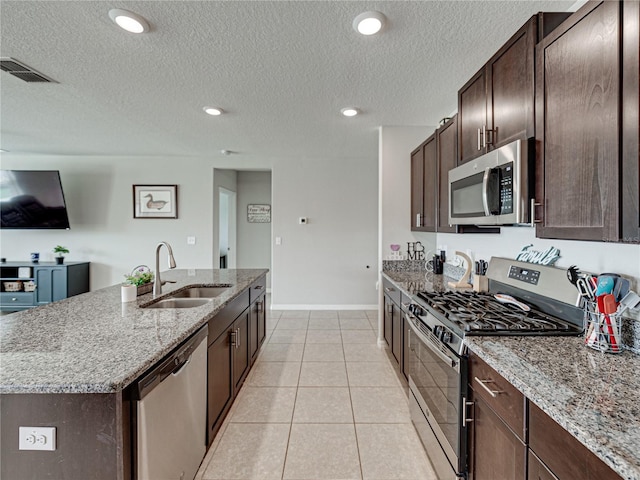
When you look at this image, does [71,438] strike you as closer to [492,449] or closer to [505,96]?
[492,449]

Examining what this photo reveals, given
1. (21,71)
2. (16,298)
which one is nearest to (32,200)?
(16,298)

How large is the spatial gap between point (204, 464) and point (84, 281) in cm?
452

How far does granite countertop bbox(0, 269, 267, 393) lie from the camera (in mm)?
963

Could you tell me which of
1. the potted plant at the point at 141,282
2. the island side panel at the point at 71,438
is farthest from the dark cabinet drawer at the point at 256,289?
the island side panel at the point at 71,438

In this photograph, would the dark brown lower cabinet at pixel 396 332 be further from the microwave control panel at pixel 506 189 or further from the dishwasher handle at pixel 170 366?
the dishwasher handle at pixel 170 366

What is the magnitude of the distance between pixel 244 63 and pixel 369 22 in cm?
92

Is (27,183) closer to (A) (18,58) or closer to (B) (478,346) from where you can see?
(A) (18,58)

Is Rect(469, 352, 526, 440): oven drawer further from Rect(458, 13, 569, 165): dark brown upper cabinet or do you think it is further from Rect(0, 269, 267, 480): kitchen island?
Rect(0, 269, 267, 480): kitchen island

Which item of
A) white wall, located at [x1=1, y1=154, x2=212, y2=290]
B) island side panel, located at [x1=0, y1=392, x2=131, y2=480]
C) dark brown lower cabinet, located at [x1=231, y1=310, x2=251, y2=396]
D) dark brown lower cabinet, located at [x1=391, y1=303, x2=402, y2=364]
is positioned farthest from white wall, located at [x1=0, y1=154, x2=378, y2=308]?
island side panel, located at [x1=0, y1=392, x2=131, y2=480]

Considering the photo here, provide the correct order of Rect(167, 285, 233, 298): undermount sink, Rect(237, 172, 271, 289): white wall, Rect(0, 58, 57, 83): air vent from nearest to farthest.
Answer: Rect(0, 58, 57, 83): air vent < Rect(167, 285, 233, 298): undermount sink < Rect(237, 172, 271, 289): white wall

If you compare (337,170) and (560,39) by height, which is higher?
(337,170)

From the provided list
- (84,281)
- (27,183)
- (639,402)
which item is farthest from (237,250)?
(639,402)

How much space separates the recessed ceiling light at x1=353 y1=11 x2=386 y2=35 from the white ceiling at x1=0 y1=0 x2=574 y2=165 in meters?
0.04

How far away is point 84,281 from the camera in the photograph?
16.3ft
